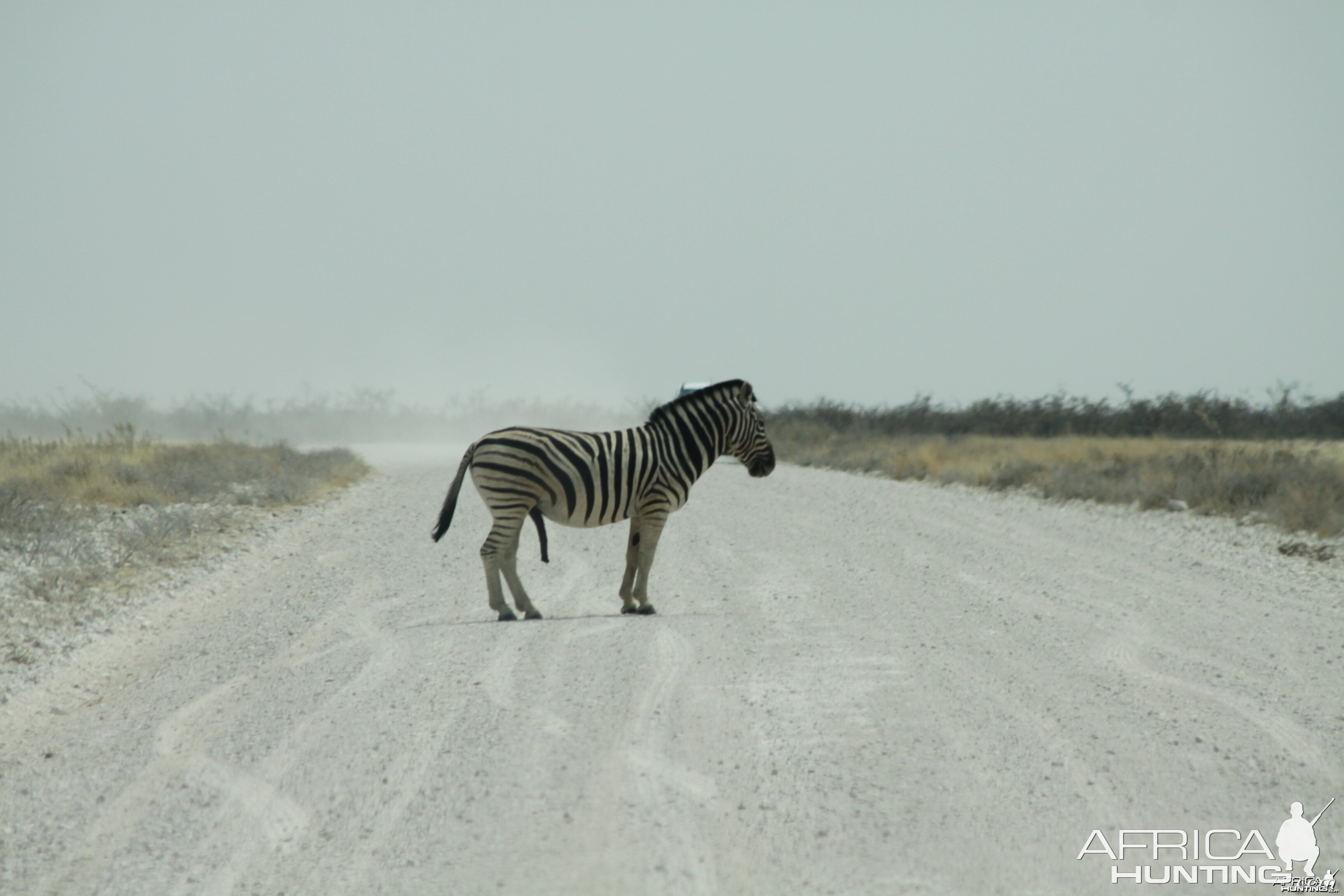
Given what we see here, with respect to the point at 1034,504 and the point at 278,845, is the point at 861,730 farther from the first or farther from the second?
the point at 1034,504

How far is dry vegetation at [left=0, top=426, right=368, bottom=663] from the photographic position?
9.42 meters

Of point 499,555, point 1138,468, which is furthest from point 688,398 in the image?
point 1138,468

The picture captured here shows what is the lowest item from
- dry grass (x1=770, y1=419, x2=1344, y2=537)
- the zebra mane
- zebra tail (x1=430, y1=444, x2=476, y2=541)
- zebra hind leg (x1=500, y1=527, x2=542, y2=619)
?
dry grass (x1=770, y1=419, x2=1344, y2=537)

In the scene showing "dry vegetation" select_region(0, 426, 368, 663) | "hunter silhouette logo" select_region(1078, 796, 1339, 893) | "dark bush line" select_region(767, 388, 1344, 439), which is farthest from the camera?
"dark bush line" select_region(767, 388, 1344, 439)

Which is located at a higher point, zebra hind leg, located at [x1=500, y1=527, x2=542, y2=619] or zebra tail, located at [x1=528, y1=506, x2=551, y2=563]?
zebra tail, located at [x1=528, y1=506, x2=551, y2=563]

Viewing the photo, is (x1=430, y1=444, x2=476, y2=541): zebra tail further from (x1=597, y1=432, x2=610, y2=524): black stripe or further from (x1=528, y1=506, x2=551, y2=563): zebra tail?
(x1=597, y1=432, x2=610, y2=524): black stripe

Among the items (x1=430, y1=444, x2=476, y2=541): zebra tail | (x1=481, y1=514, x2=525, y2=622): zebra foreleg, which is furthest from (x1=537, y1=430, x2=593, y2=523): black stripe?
(x1=430, y1=444, x2=476, y2=541): zebra tail

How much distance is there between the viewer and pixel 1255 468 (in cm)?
2017

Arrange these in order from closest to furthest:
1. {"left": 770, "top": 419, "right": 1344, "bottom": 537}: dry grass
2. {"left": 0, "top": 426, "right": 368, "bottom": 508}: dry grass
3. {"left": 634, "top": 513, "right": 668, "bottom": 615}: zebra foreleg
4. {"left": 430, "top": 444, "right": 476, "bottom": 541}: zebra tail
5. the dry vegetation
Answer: {"left": 430, "top": 444, "right": 476, "bottom": 541}: zebra tail
{"left": 634, "top": 513, "right": 668, "bottom": 615}: zebra foreleg
the dry vegetation
{"left": 0, "top": 426, "right": 368, "bottom": 508}: dry grass
{"left": 770, "top": 419, "right": 1344, "bottom": 537}: dry grass

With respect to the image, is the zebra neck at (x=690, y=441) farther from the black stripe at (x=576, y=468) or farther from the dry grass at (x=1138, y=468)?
the dry grass at (x=1138, y=468)

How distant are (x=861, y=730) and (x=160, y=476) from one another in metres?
16.2

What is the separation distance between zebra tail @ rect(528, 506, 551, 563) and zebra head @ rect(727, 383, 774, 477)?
1.69 metres

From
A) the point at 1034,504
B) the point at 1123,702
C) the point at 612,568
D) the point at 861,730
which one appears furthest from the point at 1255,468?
the point at 861,730

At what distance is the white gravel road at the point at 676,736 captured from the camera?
417cm
